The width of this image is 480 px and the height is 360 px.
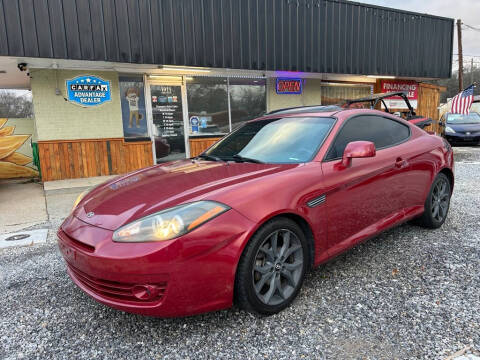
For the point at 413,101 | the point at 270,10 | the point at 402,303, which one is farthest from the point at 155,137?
the point at 413,101

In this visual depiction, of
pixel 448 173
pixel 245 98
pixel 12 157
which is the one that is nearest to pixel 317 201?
pixel 448 173

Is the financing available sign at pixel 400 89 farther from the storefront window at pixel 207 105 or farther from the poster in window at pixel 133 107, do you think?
the poster in window at pixel 133 107

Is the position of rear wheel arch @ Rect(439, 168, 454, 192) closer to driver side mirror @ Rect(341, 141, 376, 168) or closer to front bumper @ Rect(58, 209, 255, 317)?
driver side mirror @ Rect(341, 141, 376, 168)

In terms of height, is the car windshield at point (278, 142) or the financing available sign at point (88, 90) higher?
the financing available sign at point (88, 90)

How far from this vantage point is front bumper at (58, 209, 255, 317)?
1.95m

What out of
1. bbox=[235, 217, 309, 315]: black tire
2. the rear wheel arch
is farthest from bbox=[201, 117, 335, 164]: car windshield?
the rear wheel arch

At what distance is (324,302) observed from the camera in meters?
2.54

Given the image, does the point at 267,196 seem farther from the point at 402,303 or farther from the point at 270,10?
the point at 270,10

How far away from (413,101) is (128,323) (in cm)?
1428

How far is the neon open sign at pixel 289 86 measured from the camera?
34.2 ft

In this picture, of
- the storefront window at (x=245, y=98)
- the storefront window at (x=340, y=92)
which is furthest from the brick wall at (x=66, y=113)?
the storefront window at (x=340, y=92)

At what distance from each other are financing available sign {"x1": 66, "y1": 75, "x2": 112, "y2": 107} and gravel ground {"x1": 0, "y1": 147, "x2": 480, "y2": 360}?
5.72 meters

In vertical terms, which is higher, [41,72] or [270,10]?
[270,10]

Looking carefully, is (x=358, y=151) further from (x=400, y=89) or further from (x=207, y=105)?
(x=400, y=89)
